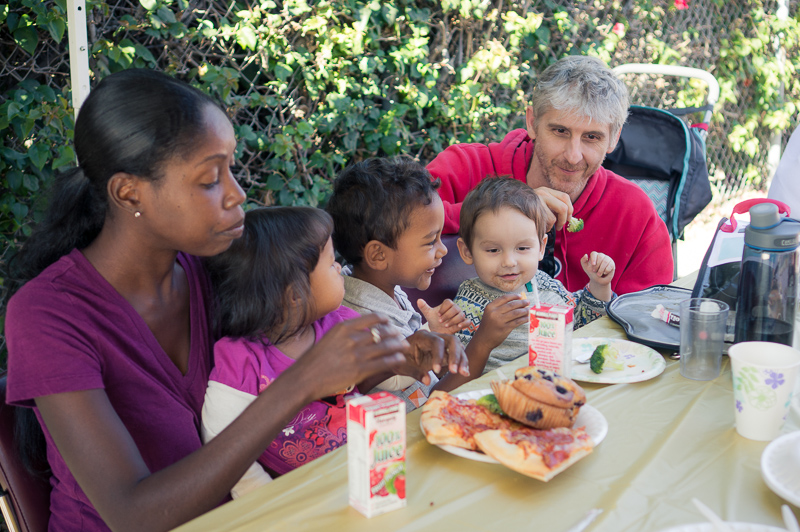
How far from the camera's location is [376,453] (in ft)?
3.35

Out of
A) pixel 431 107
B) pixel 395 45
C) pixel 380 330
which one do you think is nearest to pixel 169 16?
pixel 395 45

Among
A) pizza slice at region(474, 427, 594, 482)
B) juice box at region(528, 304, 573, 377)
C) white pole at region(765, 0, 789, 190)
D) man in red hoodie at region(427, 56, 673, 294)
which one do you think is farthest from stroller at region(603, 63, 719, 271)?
white pole at region(765, 0, 789, 190)

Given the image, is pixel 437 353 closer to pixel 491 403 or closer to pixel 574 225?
pixel 491 403

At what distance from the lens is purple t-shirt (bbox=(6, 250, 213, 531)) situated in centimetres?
126

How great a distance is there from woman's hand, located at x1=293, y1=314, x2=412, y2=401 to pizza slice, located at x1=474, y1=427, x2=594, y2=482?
22cm

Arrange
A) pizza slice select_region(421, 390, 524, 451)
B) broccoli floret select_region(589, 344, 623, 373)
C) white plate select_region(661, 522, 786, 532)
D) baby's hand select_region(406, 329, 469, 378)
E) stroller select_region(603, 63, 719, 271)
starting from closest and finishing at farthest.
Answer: white plate select_region(661, 522, 786, 532)
pizza slice select_region(421, 390, 524, 451)
baby's hand select_region(406, 329, 469, 378)
broccoli floret select_region(589, 344, 623, 373)
stroller select_region(603, 63, 719, 271)

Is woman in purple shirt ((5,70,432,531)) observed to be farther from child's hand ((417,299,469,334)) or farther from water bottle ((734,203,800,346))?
water bottle ((734,203,800,346))

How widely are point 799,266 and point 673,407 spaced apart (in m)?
0.56

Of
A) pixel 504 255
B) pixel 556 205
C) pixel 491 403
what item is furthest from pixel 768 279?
pixel 556 205

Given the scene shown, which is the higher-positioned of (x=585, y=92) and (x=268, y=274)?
(x=585, y=92)

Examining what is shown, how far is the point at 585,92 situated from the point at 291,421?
1810 millimetres

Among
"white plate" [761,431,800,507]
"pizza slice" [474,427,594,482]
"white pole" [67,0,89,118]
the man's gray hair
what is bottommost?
"pizza slice" [474,427,594,482]

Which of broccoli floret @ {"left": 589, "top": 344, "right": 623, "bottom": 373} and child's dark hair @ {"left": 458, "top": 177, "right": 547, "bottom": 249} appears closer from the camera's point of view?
broccoli floret @ {"left": 589, "top": 344, "right": 623, "bottom": 373}

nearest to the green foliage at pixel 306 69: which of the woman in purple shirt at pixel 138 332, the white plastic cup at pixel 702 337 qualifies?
the woman in purple shirt at pixel 138 332
